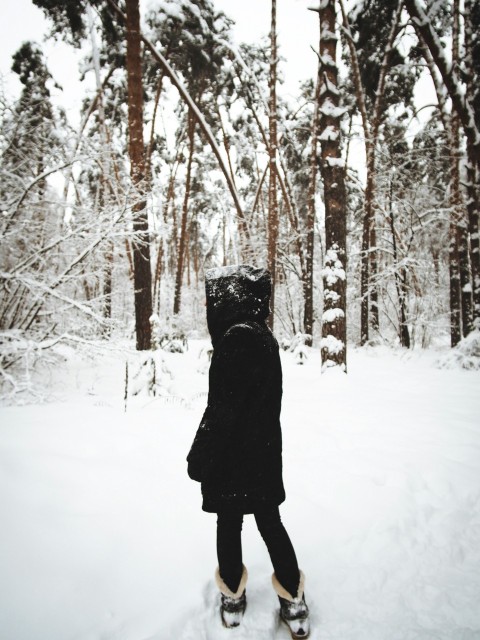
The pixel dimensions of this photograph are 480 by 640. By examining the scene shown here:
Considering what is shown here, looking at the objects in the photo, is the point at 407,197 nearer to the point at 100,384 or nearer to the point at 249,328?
the point at 100,384

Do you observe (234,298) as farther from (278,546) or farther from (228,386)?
(278,546)

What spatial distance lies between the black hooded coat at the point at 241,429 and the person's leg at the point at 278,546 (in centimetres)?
7

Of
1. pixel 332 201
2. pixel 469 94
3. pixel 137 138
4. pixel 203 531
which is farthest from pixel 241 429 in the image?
pixel 469 94

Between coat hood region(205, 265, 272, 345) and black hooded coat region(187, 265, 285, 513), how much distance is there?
71mm

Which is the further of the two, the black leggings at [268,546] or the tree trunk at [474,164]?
the tree trunk at [474,164]

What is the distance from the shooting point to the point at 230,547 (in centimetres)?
166

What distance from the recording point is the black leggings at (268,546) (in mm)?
1626

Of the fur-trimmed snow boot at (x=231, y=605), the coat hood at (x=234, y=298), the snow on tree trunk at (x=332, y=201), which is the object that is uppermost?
the snow on tree trunk at (x=332, y=201)

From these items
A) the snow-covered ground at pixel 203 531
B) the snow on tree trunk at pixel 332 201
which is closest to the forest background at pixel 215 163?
the snow on tree trunk at pixel 332 201

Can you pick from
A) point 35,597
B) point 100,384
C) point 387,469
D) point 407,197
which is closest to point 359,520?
point 387,469

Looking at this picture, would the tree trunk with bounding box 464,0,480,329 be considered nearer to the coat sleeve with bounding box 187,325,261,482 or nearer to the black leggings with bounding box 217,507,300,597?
the black leggings with bounding box 217,507,300,597

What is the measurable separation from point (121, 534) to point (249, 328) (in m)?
1.71

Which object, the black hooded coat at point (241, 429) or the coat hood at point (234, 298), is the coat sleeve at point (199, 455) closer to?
the black hooded coat at point (241, 429)

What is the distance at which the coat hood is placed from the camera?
168cm
